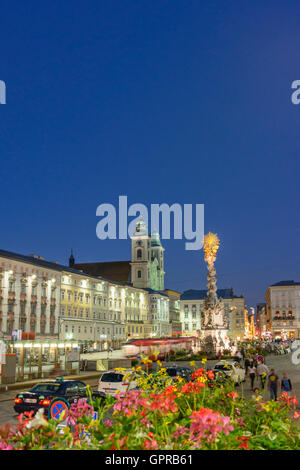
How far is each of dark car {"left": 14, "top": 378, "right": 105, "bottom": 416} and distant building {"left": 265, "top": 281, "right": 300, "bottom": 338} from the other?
124885 mm

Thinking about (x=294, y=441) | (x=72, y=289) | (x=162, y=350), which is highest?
(x=72, y=289)

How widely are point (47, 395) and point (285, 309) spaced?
131 meters

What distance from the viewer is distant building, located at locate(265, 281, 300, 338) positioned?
438 feet

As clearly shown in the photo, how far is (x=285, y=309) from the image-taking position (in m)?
136

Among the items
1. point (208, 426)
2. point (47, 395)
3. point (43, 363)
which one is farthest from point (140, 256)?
point (208, 426)

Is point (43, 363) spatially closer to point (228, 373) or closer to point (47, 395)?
point (228, 373)

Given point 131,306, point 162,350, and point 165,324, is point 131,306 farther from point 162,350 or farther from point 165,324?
point 162,350

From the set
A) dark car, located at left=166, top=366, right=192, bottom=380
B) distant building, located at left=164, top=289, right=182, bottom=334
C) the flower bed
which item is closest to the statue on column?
dark car, located at left=166, top=366, right=192, bottom=380

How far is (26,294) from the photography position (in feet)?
201

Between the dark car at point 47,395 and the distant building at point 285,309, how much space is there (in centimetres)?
12488

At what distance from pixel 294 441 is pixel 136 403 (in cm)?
198

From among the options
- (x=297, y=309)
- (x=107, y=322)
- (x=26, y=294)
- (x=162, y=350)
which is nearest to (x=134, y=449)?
(x=162, y=350)

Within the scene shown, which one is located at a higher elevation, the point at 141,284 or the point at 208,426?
the point at 141,284

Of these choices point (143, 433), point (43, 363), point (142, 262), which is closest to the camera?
point (143, 433)
